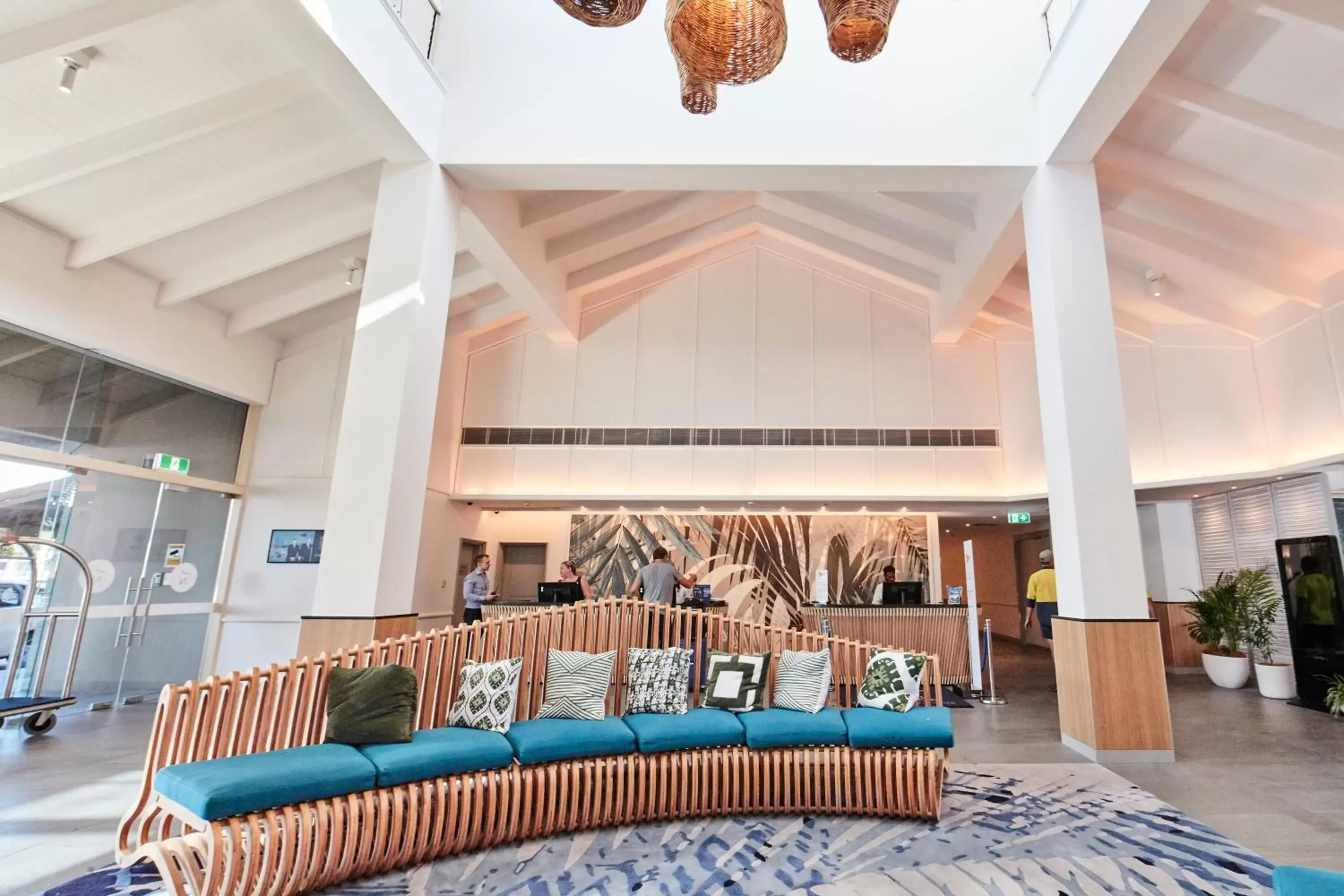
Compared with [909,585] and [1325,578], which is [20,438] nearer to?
[909,585]

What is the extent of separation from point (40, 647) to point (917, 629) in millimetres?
9324

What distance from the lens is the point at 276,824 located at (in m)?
2.59

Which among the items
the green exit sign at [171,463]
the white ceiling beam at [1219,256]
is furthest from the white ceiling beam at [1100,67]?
the green exit sign at [171,463]

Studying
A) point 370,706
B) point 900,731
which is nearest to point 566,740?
point 370,706

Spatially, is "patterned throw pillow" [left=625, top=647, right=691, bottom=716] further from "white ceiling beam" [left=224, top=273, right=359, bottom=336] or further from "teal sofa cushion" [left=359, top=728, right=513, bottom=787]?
"white ceiling beam" [left=224, top=273, right=359, bottom=336]

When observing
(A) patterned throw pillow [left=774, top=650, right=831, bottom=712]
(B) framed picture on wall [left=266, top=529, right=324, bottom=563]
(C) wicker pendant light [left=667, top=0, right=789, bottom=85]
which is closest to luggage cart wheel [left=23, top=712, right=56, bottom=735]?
(B) framed picture on wall [left=266, top=529, right=324, bottom=563]

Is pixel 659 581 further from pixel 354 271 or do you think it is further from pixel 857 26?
pixel 857 26

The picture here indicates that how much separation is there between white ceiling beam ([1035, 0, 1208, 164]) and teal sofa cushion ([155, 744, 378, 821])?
634 cm

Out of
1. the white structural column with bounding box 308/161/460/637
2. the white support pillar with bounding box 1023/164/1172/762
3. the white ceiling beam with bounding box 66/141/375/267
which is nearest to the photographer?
the white support pillar with bounding box 1023/164/1172/762

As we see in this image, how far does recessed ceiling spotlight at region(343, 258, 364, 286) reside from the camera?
23.5 ft

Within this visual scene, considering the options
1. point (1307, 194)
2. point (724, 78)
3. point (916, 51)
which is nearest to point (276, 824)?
point (724, 78)

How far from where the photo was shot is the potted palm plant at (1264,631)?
23.2ft

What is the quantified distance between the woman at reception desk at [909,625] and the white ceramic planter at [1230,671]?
3.11m

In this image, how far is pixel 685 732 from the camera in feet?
11.7
